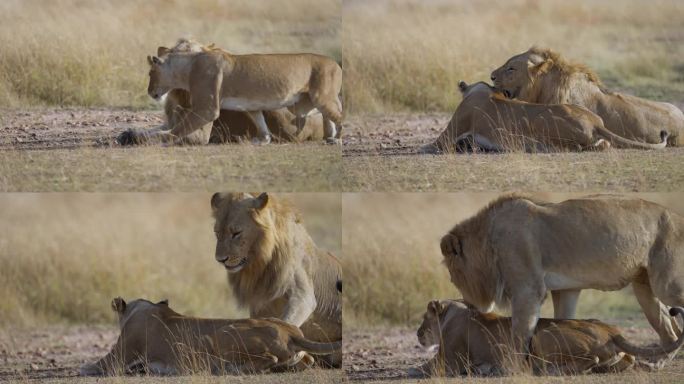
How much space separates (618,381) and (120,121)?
7.42 m

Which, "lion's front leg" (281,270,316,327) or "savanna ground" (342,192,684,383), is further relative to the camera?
"savanna ground" (342,192,684,383)

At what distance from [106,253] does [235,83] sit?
18.5 feet

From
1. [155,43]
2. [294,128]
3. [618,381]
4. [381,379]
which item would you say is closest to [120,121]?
[294,128]

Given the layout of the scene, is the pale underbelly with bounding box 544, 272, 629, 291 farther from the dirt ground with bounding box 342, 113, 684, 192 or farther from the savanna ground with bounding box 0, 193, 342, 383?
the savanna ground with bounding box 0, 193, 342, 383

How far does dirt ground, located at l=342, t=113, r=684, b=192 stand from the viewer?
13.8 metres

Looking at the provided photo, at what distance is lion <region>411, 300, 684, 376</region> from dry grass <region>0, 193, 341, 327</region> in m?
4.57

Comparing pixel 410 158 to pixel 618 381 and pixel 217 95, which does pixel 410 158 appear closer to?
pixel 217 95

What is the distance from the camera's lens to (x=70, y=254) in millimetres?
19500

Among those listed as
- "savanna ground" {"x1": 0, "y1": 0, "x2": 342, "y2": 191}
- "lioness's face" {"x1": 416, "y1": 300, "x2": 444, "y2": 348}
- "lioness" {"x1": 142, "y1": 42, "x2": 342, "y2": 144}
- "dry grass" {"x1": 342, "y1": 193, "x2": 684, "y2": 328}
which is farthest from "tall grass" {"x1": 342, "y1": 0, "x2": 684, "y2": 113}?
"lioness's face" {"x1": 416, "y1": 300, "x2": 444, "y2": 348}

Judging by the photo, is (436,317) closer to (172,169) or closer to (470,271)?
(470,271)

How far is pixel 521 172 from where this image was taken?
14.0m

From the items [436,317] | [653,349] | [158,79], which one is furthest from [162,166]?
[653,349]

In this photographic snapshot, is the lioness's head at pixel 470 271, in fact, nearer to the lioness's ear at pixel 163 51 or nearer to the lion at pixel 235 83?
the lion at pixel 235 83

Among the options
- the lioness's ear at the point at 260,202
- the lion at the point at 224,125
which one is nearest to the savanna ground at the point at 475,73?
the lion at the point at 224,125
